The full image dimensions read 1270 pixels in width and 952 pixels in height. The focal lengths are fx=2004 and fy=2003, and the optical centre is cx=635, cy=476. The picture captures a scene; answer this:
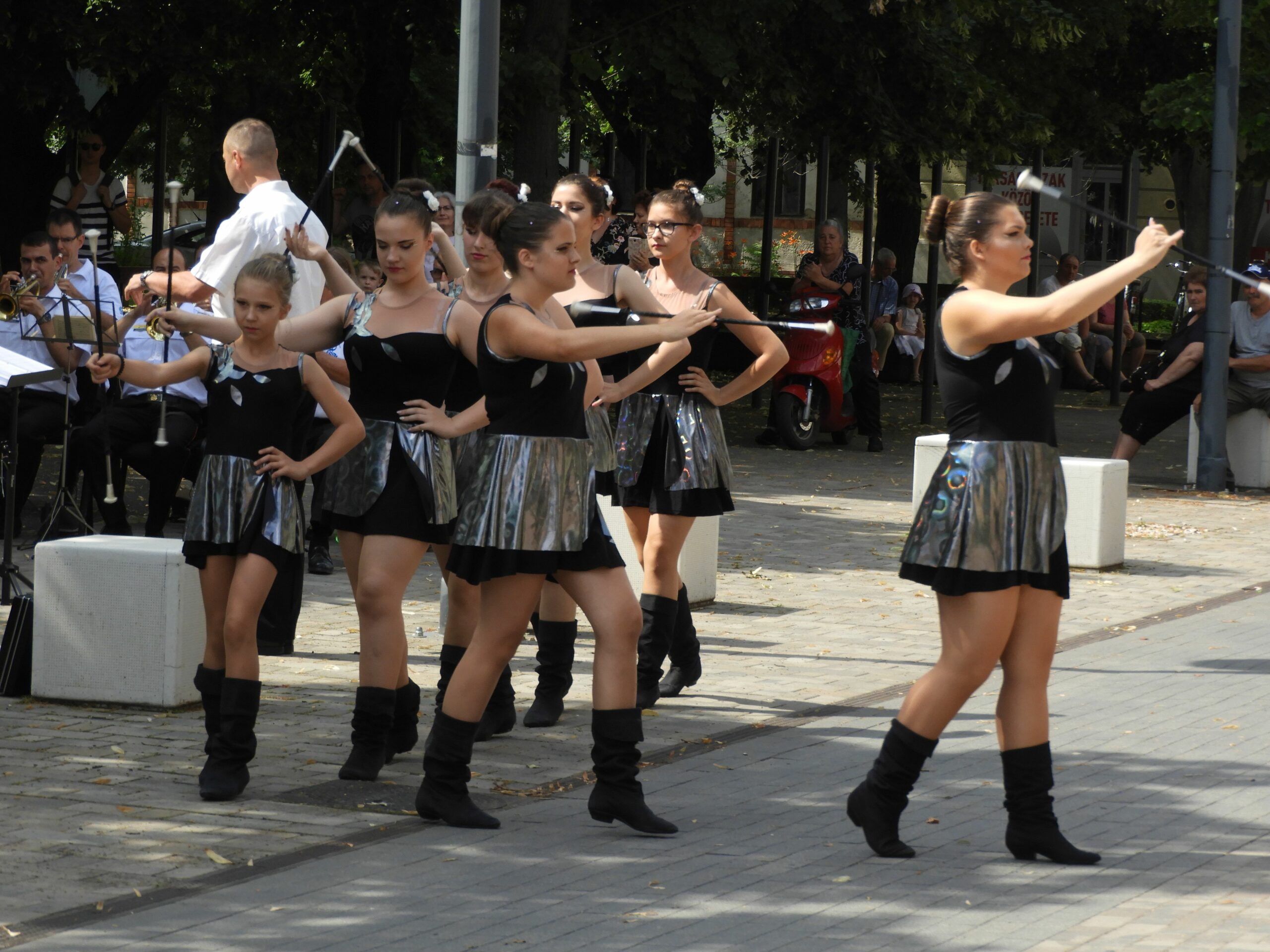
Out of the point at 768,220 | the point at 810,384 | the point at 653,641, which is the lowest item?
the point at 653,641

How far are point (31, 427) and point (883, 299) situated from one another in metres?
15.4

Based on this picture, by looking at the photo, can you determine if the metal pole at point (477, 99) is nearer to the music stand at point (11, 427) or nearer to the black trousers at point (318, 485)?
the black trousers at point (318, 485)

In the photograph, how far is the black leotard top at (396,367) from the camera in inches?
241

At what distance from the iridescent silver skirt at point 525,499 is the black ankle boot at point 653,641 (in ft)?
6.01

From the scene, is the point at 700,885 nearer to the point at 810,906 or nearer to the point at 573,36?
the point at 810,906

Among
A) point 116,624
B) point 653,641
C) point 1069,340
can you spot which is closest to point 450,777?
point 653,641

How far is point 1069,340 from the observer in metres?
24.5

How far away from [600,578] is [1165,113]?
15.6 meters

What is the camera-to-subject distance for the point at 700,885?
5223 millimetres

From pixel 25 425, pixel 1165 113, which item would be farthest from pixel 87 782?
pixel 1165 113

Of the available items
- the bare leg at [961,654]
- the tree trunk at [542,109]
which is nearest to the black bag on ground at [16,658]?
the bare leg at [961,654]

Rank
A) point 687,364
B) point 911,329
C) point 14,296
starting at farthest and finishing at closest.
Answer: point 911,329, point 14,296, point 687,364

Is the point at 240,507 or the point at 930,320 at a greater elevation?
the point at 930,320

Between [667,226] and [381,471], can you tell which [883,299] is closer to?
[667,226]
